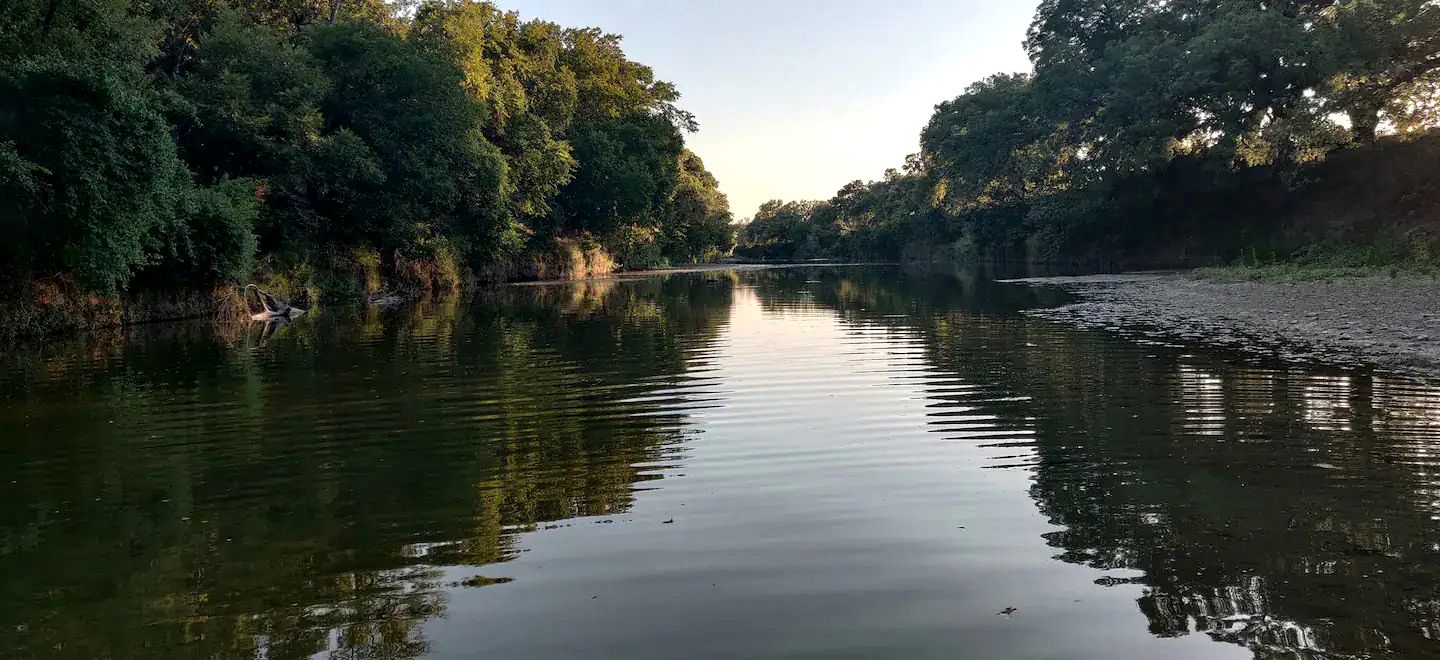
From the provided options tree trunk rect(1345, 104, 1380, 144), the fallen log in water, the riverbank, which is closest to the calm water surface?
the riverbank

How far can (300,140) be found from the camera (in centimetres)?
3189

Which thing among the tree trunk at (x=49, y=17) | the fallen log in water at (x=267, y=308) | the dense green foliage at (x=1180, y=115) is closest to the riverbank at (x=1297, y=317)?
the dense green foliage at (x=1180, y=115)

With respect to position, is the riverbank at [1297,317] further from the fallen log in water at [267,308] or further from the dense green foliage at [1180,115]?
the fallen log in water at [267,308]

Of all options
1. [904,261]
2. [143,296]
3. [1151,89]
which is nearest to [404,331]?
[143,296]

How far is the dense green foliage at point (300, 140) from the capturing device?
1928 centimetres

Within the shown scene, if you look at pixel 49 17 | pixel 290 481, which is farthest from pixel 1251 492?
pixel 49 17

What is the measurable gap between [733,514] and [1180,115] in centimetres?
4391

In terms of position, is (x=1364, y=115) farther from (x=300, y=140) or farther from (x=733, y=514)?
(x=300, y=140)

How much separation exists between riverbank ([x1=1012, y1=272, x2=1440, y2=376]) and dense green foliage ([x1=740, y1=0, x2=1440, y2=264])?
923 cm

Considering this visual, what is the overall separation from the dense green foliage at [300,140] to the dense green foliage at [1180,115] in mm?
23834

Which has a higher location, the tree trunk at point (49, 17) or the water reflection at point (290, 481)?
the tree trunk at point (49, 17)

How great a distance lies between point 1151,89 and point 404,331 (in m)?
35.9

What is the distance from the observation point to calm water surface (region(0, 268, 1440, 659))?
4652mm

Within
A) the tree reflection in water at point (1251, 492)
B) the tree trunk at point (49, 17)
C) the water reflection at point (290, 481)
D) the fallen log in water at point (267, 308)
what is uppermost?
the tree trunk at point (49, 17)
